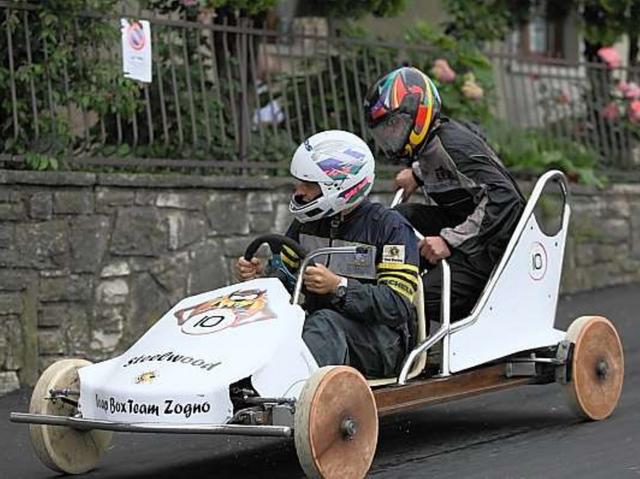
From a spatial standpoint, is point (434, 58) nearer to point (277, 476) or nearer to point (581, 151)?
point (581, 151)

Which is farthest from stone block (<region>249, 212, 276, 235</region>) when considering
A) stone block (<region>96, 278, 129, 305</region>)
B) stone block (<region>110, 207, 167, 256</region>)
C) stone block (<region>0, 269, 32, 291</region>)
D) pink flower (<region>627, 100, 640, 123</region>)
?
pink flower (<region>627, 100, 640, 123</region>)

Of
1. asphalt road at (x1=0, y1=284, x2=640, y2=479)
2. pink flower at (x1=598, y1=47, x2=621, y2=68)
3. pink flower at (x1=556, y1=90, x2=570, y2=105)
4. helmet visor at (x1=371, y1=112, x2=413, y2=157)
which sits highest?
helmet visor at (x1=371, y1=112, x2=413, y2=157)

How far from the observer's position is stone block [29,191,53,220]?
9359 mm

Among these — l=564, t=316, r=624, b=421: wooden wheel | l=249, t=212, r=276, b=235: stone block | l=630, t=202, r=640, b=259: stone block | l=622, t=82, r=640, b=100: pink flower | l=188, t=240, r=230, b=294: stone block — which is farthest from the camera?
l=622, t=82, r=640, b=100: pink flower

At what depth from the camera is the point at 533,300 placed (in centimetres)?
782

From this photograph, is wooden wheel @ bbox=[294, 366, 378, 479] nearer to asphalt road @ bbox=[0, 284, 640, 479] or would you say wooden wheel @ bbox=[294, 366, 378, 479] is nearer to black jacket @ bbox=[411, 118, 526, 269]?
asphalt road @ bbox=[0, 284, 640, 479]

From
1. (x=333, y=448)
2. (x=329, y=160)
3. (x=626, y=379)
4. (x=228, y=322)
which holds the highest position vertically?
(x=329, y=160)

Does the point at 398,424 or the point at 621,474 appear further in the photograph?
the point at 398,424

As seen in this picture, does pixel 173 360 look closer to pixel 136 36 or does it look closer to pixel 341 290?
pixel 341 290

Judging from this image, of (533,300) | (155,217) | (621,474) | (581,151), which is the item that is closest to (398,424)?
(533,300)

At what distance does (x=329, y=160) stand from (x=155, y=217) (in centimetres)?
336

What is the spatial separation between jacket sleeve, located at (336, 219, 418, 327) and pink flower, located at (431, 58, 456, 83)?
573 centimetres

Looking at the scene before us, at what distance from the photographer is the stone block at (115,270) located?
382 inches

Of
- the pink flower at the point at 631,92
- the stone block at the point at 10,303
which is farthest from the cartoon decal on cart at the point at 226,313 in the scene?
the pink flower at the point at 631,92
